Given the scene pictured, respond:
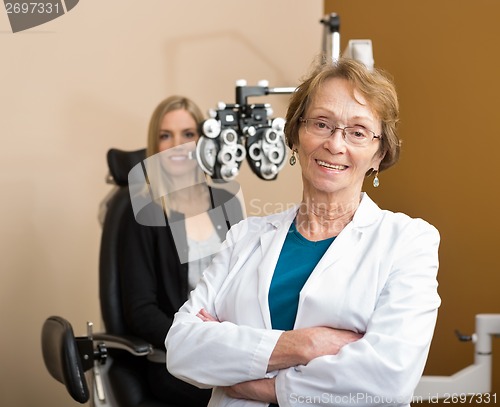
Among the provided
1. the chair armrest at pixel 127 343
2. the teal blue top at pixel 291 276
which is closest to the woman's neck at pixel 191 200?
the chair armrest at pixel 127 343

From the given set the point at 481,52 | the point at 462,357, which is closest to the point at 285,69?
the point at 481,52

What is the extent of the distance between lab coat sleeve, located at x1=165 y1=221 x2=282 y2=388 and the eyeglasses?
0.40 meters

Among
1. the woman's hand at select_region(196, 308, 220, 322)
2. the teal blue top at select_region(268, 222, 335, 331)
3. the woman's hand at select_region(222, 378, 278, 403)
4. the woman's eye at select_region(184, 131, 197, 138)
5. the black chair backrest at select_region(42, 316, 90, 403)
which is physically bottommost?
the black chair backrest at select_region(42, 316, 90, 403)

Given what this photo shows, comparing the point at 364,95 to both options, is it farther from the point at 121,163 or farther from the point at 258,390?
the point at 121,163

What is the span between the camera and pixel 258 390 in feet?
4.50

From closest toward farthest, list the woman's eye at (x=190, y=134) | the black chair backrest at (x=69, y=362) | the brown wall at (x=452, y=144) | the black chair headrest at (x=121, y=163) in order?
the black chair backrest at (x=69, y=362) < the black chair headrest at (x=121, y=163) < the woman's eye at (x=190, y=134) < the brown wall at (x=452, y=144)

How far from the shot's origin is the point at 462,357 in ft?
8.91

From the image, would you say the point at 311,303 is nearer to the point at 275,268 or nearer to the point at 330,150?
the point at 275,268

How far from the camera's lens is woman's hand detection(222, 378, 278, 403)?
1362 mm

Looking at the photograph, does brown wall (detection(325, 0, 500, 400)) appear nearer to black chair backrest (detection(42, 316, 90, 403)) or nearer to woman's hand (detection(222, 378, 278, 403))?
black chair backrest (detection(42, 316, 90, 403))

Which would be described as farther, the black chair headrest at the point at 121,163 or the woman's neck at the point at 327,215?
the black chair headrest at the point at 121,163

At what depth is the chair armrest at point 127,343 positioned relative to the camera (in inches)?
79.7

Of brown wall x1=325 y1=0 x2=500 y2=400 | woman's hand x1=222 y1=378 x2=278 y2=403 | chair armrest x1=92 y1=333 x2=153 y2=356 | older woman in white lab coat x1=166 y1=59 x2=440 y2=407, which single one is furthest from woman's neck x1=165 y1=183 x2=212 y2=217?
woman's hand x1=222 y1=378 x2=278 y2=403

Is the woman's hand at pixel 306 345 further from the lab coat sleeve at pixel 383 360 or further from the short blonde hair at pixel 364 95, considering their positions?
the short blonde hair at pixel 364 95
